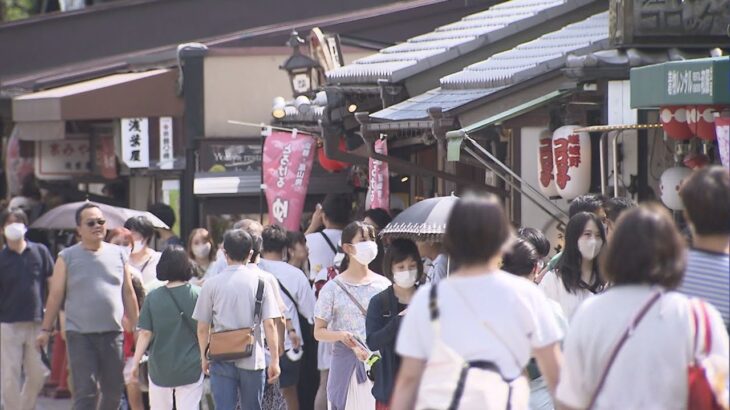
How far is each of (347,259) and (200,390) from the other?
5.71ft

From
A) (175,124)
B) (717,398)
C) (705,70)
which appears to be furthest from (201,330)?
(175,124)

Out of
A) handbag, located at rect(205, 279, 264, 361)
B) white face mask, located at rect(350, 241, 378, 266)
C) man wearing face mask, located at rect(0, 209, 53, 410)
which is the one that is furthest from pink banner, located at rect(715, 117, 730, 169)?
man wearing face mask, located at rect(0, 209, 53, 410)

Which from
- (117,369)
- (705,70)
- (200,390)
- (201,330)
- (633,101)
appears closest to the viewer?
(705,70)

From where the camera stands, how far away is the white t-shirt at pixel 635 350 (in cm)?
539

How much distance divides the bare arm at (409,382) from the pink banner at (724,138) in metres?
3.47

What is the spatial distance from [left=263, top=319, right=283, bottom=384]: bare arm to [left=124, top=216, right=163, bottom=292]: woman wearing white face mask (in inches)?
100

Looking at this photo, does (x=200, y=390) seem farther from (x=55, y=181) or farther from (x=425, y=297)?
(x=55, y=181)

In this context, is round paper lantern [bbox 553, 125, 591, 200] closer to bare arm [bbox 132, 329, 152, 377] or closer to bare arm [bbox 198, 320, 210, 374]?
bare arm [bbox 198, 320, 210, 374]

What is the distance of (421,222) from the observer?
999 cm

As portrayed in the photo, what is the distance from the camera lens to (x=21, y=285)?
48.0ft

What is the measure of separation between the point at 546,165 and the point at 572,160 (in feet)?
2.31

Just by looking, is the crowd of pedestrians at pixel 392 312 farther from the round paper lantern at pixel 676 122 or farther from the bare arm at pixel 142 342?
the round paper lantern at pixel 676 122

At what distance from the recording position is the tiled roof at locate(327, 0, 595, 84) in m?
13.9

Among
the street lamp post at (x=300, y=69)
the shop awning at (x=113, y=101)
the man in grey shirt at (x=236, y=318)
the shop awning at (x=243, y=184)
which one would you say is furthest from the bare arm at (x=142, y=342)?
the shop awning at (x=113, y=101)
